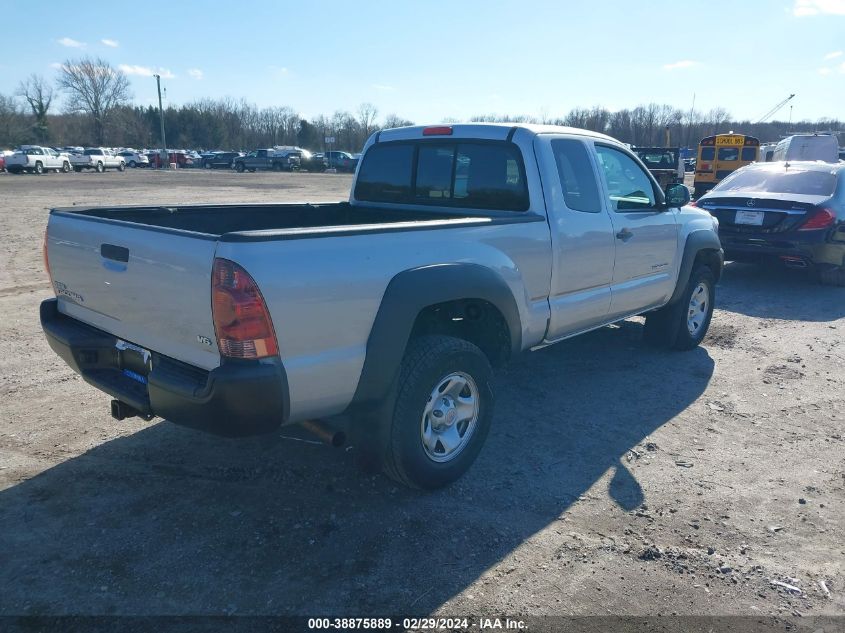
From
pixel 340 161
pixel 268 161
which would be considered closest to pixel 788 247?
pixel 340 161

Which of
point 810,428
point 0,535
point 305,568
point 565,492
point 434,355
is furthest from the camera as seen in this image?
point 810,428

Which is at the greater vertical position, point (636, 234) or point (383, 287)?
point (636, 234)

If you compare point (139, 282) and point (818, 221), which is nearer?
point (139, 282)

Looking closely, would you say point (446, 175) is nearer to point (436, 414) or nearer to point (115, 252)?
point (436, 414)

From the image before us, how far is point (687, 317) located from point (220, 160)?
62.5 m

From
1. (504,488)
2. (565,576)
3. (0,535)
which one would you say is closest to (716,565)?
(565,576)

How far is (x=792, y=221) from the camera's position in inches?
347

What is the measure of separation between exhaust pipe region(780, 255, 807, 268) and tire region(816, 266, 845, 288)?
1.75 feet

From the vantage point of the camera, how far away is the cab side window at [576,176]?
4.52 m

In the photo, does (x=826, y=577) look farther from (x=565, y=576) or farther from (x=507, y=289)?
(x=507, y=289)

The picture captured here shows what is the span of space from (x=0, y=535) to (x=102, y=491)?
1.71 ft

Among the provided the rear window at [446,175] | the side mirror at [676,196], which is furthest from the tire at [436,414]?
the side mirror at [676,196]

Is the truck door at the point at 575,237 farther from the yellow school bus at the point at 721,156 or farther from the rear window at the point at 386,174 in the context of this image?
the yellow school bus at the point at 721,156

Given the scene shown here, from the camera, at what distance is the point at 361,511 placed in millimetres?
3479
